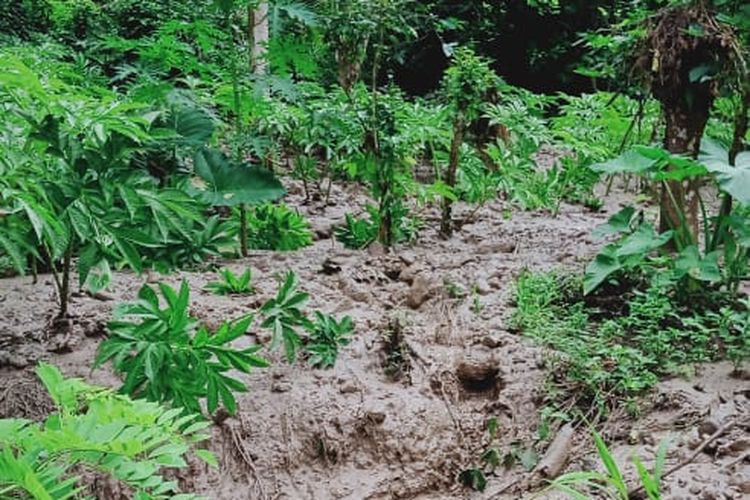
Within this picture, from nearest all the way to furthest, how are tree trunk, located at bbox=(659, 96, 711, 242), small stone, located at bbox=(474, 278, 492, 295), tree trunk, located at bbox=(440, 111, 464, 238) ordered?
tree trunk, located at bbox=(659, 96, 711, 242)
small stone, located at bbox=(474, 278, 492, 295)
tree trunk, located at bbox=(440, 111, 464, 238)

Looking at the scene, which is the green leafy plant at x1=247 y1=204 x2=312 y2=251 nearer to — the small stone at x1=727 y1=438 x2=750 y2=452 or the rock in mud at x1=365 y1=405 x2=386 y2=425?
the rock in mud at x1=365 y1=405 x2=386 y2=425

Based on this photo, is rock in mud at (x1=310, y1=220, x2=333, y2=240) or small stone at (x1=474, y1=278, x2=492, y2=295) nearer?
small stone at (x1=474, y1=278, x2=492, y2=295)

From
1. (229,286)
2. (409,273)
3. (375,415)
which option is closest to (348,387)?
(375,415)

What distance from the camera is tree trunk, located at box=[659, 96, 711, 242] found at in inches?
125

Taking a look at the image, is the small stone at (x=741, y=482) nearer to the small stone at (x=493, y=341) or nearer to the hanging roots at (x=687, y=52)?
the small stone at (x=493, y=341)

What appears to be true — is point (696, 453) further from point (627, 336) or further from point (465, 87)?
point (465, 87)

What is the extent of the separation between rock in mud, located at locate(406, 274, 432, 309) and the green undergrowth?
41 centimetres

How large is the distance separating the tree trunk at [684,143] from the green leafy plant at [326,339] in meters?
1.47

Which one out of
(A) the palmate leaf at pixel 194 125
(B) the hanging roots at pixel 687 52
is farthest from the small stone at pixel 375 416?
(B) the hanging roots at pixel 687 52

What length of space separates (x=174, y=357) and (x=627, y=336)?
167cm

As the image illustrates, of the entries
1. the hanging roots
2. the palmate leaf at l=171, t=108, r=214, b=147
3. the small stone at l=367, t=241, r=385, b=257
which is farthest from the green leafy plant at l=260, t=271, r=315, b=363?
the hanging roots

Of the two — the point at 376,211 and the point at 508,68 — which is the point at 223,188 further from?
the point at 508,68

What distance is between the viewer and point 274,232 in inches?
147

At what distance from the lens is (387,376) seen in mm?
2787
